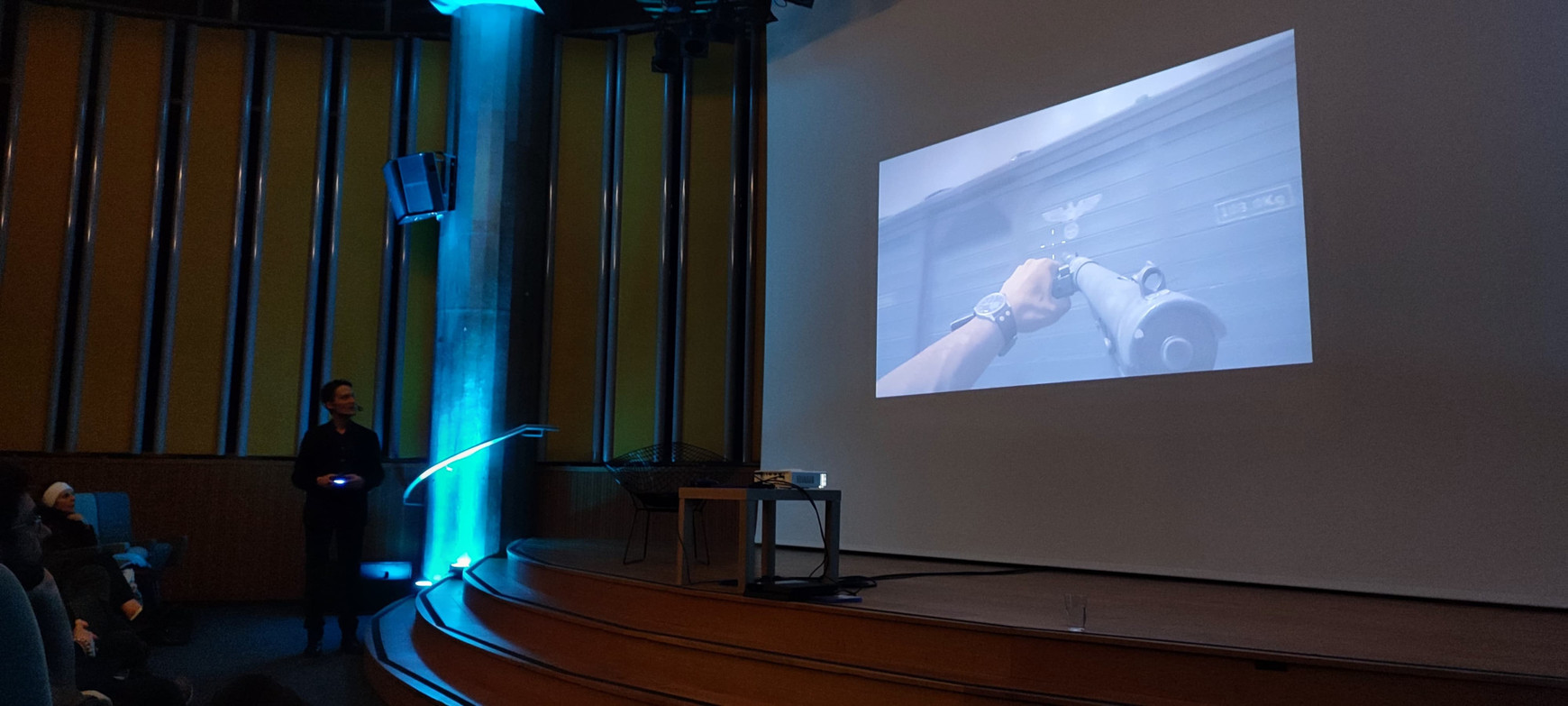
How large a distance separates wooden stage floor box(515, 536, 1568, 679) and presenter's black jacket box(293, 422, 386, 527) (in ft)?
3.65

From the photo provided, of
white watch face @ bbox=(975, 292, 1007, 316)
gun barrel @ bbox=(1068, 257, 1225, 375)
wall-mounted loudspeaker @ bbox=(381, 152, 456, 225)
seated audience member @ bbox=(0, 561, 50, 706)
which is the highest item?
wall-mounted loudspeaker @ bbox=(381, 152, 456, 225)

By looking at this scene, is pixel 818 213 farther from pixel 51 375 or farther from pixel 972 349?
pixel 51 375

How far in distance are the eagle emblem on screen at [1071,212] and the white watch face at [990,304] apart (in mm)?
469

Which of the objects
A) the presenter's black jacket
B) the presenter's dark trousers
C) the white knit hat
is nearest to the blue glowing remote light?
the presenter's black jacket

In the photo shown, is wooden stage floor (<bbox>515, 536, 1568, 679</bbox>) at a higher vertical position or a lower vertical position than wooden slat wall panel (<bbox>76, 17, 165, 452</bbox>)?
lower

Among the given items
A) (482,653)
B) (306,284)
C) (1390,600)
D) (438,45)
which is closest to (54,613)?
(482,653)

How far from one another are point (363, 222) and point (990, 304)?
16.6ft

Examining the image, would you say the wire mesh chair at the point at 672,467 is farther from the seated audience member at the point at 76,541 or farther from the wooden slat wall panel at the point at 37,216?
the wooden slat wall panel at the point at 37,216

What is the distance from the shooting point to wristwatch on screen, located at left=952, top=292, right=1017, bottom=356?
5230 millimetres

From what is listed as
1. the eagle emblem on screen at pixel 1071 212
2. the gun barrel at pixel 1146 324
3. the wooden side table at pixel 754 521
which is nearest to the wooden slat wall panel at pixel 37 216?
the wooden side table at pixel 754 521

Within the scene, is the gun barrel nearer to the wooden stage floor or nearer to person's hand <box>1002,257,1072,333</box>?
person's hand <box>1002,257,1072,333</box>

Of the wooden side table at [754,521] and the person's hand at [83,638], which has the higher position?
the wooden side table at [754,521]

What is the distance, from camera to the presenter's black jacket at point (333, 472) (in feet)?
16.8

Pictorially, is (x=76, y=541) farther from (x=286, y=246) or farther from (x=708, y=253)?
(x=708, y=253)
